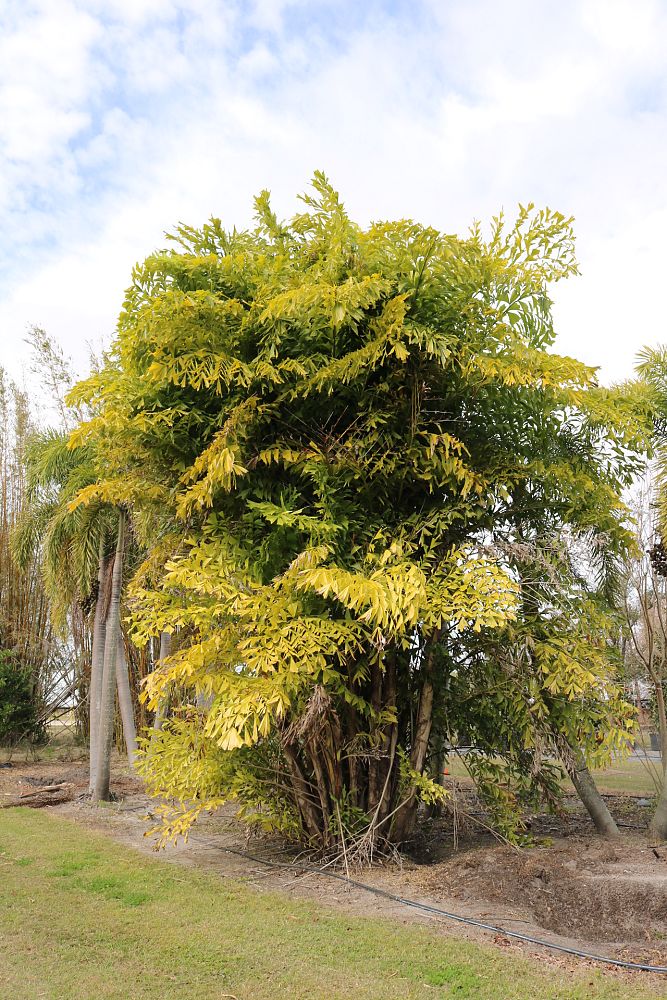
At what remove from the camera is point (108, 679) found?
9266mm

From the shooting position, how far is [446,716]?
616cm

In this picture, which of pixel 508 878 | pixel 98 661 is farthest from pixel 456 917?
pixel 98 661

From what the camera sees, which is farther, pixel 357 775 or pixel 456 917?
pixel 357 775

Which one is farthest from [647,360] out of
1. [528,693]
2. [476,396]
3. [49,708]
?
[49,708]

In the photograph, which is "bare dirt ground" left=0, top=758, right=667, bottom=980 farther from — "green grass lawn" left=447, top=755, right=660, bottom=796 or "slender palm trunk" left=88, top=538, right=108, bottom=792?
"green grass lawn" left=447, top=755, right=660, bottom=796

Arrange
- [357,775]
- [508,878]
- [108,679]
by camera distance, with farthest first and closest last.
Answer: [108,679] < [357,775] < [508,878]

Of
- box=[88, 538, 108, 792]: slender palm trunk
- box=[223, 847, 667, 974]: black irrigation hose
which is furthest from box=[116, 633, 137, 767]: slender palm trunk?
box=[223, 847, 667, 974]: black irrigation hose

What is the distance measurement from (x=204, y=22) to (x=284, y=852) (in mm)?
6129

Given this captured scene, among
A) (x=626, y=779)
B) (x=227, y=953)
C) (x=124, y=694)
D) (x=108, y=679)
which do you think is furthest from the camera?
(x=626, y=779)

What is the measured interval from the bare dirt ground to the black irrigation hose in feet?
0.20

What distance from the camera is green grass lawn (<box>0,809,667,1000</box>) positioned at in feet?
→ 11.1

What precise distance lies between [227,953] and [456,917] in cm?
139

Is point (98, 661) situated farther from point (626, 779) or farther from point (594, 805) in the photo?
point (626, 779)

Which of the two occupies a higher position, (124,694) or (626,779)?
(124,694)
